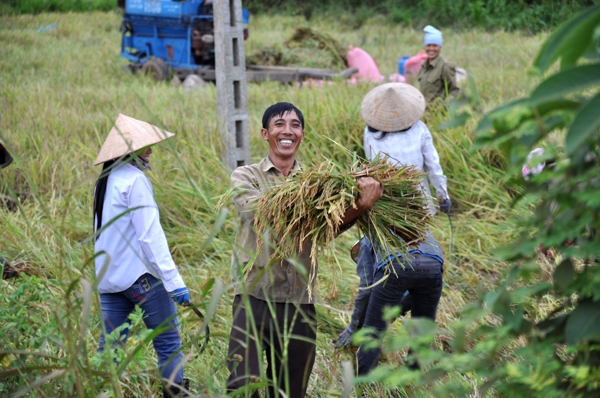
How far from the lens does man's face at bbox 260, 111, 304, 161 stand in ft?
10.1

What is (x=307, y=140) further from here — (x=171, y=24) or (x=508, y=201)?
(x=171, y=24)

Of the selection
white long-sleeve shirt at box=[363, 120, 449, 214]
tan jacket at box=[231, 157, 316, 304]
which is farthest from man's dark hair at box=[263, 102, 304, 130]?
white long-sleeve shirt at box=[363, 120, 449, 214]

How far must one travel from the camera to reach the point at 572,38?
118 cm

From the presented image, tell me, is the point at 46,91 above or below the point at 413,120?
below

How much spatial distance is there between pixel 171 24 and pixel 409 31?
839 centimetres

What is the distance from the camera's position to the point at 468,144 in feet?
20.1

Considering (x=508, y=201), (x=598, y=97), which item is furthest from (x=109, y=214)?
(x=508, y=201)

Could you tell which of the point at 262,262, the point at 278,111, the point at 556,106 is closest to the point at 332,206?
the point at 262,262

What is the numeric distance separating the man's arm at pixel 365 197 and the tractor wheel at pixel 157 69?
989 cm

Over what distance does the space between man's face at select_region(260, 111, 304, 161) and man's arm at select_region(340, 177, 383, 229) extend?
1.39 feet

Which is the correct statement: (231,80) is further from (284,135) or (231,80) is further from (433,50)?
(284,135)

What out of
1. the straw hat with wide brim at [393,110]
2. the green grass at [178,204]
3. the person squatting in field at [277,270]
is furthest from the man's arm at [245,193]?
the straw hat with wide brim at [393,110]

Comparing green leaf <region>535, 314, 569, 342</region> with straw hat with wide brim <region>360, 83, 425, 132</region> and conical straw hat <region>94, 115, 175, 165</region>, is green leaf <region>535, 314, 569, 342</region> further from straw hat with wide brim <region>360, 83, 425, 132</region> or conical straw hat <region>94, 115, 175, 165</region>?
straw hat with wide brim <region>360, 83, 425, 132</region>

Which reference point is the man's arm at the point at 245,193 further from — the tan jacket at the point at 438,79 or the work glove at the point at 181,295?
the tan jacket at the point at 438,79
